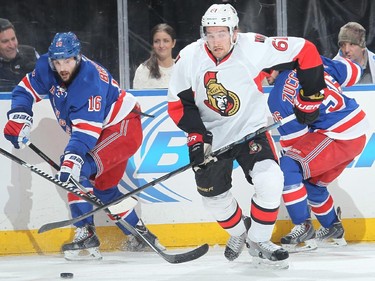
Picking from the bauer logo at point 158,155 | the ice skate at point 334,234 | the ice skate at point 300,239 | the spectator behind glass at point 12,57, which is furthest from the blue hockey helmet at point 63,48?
the ice skate at point 334,234

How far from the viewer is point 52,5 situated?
6047 mm

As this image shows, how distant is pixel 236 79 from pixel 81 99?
2.63 feet

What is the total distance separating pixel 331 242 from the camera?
5520 mm

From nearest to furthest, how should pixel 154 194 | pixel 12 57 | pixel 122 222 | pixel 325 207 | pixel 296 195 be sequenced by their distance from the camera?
pixel 122 222, pixel 296 195, pixel 325 207, pixel 154 194, pixel 12 57

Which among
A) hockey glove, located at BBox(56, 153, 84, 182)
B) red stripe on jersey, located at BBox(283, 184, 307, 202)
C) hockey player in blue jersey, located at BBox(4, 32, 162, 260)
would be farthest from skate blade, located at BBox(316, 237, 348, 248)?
hockey glove, located at BBox(56, 153, 84, 182)

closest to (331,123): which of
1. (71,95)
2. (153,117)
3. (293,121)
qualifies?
(293,121)

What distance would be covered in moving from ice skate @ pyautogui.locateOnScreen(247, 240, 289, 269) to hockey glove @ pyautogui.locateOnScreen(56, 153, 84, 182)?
869 millimetres

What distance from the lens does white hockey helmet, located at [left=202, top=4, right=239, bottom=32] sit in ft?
14.8

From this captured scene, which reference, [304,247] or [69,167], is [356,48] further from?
[69,167]

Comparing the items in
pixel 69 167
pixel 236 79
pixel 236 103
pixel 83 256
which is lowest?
pixel 83 256

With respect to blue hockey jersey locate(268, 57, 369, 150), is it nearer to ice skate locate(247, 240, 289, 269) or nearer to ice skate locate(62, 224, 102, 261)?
ice skate locate(247, 240, 289, 269)

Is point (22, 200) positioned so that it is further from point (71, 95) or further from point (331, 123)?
point (331, 123)

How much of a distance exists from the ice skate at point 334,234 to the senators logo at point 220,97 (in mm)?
1067

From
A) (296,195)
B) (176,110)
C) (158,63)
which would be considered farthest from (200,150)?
(158,63)
